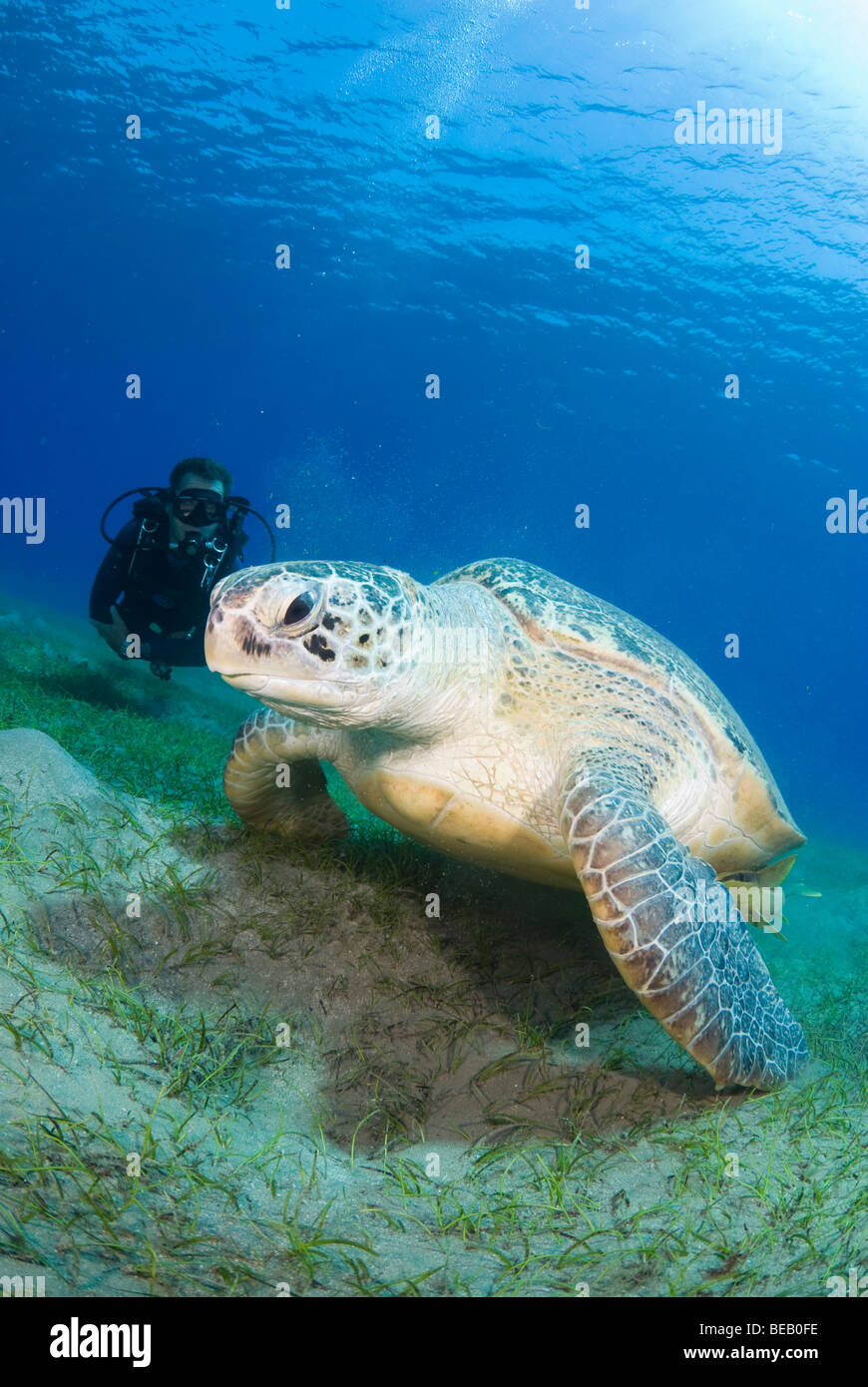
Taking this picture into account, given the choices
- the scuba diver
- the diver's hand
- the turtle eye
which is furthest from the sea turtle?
the diver's hand

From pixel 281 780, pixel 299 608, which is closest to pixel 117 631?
pixel 281 780

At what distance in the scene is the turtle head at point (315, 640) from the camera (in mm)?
2248

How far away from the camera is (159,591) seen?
7082 mm

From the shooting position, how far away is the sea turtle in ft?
7.86

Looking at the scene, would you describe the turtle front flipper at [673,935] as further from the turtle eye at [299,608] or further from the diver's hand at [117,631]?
the diver's hand at [117,631]

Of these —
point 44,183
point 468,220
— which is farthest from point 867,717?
point 44,183

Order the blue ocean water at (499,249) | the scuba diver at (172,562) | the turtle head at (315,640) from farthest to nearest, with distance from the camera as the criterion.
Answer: the blue ocean water at (499,249) < the scuba diver at (172,562) < the turtle head at (315,640)

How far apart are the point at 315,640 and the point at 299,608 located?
0.12 metres

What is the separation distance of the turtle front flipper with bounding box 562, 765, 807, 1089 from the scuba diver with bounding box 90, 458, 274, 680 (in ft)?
16.2

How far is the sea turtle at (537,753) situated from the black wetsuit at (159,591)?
12.3ft

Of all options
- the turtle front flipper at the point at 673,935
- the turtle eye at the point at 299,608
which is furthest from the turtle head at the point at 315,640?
the turtle front flipper at the point at 673,935

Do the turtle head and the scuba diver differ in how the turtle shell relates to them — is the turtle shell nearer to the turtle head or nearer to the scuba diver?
the turtle head

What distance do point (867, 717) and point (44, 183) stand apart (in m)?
83.4
